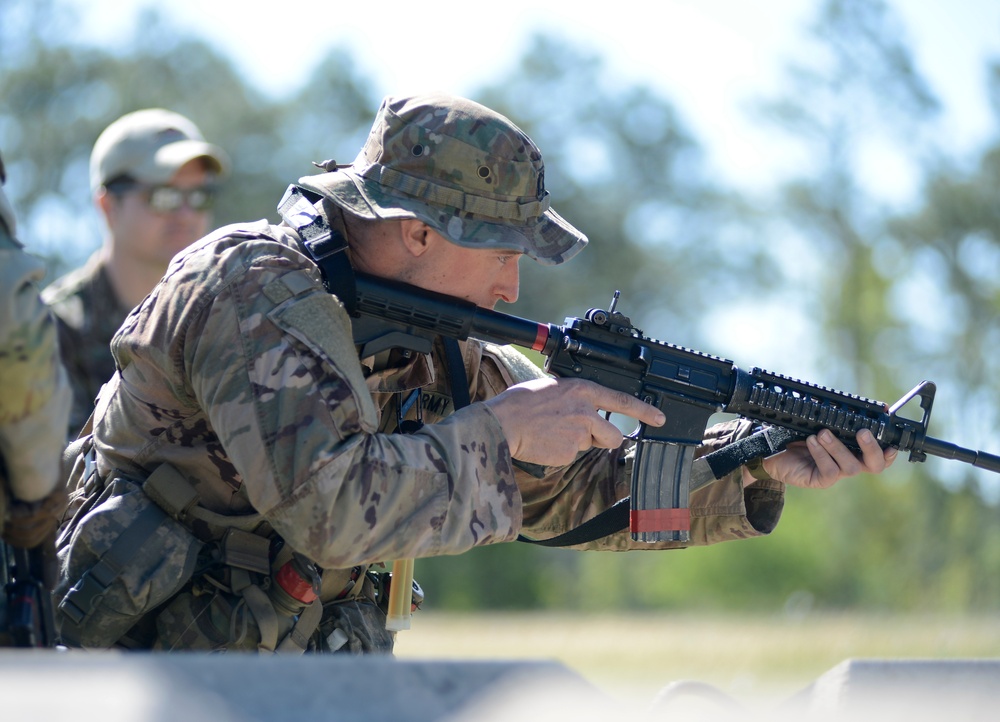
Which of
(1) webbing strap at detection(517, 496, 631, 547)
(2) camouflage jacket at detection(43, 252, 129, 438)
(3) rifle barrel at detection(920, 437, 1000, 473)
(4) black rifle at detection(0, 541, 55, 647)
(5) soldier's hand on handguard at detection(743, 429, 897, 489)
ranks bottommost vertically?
(4) black rifle at detection(0, 541, 55, 647)

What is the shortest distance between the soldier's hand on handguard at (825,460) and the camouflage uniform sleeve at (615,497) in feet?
0.53

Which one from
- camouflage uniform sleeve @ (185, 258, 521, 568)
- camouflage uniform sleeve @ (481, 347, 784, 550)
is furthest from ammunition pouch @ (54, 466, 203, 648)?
camouflage uniform sleeve @ (481, 347, 784, 550)

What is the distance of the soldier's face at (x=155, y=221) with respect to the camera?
7.15 m

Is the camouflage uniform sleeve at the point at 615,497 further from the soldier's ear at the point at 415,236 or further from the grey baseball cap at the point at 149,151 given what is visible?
the grey baseball cap at the point at 149,151

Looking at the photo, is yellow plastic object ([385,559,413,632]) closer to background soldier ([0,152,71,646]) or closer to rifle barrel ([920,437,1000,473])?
background soldier ([0,152,71,646])

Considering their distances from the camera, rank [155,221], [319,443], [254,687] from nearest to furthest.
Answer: [254,687] → [319,443] → [155,221]

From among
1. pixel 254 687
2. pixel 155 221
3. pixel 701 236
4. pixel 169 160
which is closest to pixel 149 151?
pixel 169 160

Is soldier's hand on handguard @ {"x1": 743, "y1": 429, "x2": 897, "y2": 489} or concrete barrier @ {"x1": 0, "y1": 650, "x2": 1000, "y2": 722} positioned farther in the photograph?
soldier's hand on handguard @ {"x1": 743, "y1": 429, "x2": 897, "y2": 489}

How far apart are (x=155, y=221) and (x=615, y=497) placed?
12.1 feet

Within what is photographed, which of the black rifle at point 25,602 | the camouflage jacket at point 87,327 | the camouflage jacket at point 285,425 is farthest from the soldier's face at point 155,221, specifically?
the black rifle at point 25,602

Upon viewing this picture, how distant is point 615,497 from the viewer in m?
4.66

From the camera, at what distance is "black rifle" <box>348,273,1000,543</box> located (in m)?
3.85

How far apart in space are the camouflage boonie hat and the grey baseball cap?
3.48 meters

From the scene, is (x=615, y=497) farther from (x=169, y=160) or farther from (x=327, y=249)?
(x=169, y=160)
